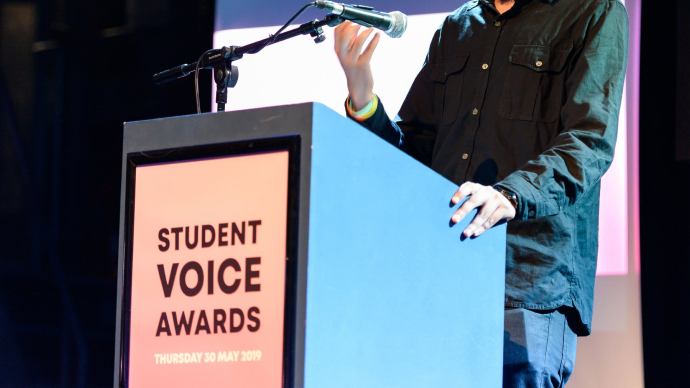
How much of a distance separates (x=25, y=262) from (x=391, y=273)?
268cm

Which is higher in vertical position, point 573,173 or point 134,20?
point 134,20

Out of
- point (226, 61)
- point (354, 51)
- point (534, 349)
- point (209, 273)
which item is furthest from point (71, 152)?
point (209, 273)

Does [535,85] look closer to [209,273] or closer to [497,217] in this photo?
[497,217]

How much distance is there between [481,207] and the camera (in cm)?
101

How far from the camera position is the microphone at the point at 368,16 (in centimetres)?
124

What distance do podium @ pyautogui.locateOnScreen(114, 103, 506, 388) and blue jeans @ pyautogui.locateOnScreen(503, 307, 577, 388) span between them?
42cm

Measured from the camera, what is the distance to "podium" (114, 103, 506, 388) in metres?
0.69

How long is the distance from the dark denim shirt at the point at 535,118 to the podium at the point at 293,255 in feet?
1.25

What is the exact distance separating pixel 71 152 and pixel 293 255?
2.68 m

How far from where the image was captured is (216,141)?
764 millimetres

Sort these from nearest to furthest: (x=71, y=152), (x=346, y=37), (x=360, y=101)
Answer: (x=346, y=37), (x=360, y=101), (x=71, y=152)

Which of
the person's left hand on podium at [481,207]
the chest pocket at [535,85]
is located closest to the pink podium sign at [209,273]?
the person's left hand on podium at [481,207]

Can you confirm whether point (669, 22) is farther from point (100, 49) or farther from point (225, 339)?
point (100, 49)

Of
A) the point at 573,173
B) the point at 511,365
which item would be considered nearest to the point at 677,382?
the point at 511,365
